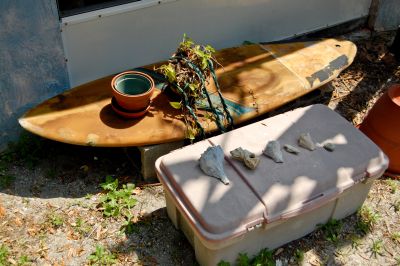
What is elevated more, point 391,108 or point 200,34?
point 200,34

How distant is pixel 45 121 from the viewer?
452cm

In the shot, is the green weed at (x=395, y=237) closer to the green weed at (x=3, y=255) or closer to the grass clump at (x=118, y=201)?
the grass clump at (x=118, y=201)

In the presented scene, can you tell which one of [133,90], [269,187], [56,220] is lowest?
[56,220]

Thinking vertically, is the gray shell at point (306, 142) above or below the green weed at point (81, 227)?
above

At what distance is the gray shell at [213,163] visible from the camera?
385cm

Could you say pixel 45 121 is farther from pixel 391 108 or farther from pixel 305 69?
pixel 391 108

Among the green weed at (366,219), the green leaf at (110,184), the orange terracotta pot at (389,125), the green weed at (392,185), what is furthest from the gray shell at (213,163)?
the green weed at (392,185)

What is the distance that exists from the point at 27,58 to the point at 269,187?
2.49 meters

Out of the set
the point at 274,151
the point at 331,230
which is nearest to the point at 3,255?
the point at 274,151

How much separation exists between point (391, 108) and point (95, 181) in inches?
115

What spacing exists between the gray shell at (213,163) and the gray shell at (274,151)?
0.39 metres

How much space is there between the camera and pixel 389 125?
481 centimetres

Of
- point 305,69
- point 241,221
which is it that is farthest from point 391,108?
point 241,221

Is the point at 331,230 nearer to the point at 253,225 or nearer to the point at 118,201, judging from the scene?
the point at 253,225
